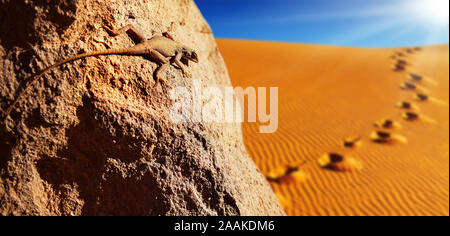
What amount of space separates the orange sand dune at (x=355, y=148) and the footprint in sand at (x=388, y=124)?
0.22 feet

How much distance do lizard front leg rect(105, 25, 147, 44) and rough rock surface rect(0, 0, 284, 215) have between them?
0.18 feet

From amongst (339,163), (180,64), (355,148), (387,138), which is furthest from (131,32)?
(387,138)

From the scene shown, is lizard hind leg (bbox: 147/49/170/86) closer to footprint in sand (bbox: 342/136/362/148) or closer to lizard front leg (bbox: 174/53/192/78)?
lizard front leg (bbox: 174/53/192/78)

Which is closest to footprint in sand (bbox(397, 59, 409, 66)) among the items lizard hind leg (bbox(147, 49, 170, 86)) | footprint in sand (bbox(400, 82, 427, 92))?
footprint in sand (bbox(400, 82, 427, 92))

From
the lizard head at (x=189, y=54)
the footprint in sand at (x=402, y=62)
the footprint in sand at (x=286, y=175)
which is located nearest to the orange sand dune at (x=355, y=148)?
the footprint in sand at (x=286, y=175)

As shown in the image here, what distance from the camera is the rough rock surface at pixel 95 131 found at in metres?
1.73

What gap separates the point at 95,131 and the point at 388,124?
9984 millimetres

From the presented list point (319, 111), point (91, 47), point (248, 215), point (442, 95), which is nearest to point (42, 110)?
point (91, 47)

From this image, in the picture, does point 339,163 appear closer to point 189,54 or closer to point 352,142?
point 352,142

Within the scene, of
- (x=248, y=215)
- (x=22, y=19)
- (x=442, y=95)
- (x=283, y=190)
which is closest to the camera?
(x=22, y=19)

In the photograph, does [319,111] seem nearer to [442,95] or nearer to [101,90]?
[442,95]

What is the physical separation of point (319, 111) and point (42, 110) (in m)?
9.82

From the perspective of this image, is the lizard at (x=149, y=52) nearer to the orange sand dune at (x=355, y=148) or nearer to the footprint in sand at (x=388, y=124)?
the orange sand dune at (x=355, y=148)
